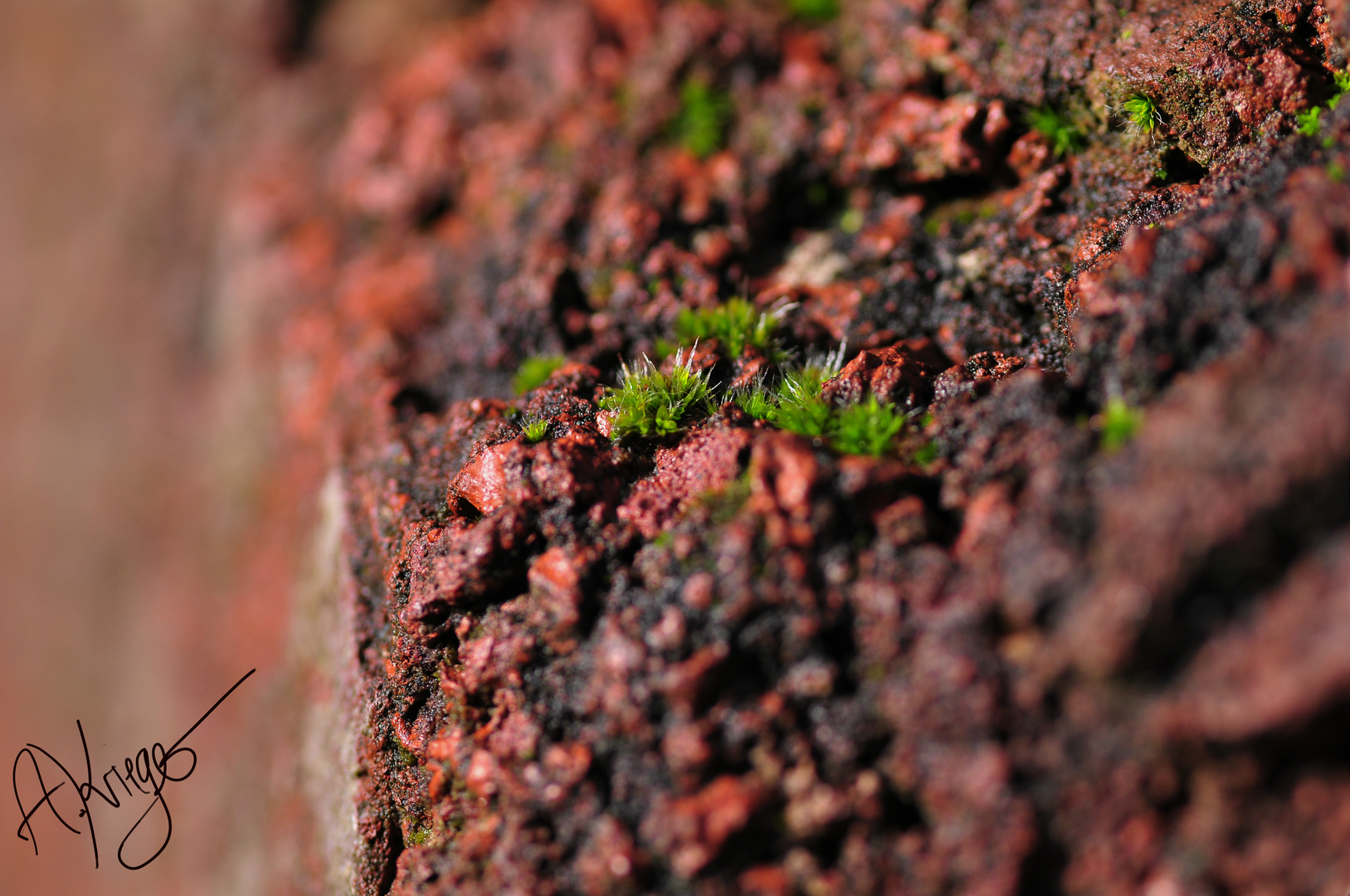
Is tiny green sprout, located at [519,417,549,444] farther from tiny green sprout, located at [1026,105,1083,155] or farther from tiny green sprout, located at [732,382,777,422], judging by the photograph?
tiny green sprout, located at [1026,105,1083,155]

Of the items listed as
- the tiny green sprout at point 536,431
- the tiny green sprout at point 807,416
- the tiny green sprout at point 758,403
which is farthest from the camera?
the tiny green sprout at point 536,431

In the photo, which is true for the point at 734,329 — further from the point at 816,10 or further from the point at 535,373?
the point at 816,10

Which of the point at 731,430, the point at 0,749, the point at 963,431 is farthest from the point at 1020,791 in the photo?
the point at 0,749

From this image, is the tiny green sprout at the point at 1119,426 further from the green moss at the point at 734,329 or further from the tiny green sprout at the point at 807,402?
the green moss at the point at 734,329

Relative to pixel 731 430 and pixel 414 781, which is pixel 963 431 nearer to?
pixel 731 430
